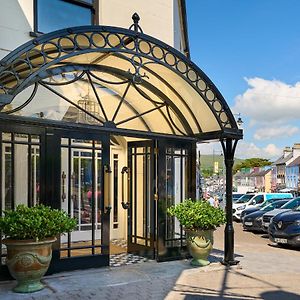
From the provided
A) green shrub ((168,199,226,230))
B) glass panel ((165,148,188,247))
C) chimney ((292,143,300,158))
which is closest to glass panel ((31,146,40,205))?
green shrub ((168,199,226,230))

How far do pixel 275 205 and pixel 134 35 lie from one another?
11995mm

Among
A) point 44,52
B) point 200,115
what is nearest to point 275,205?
point 200,115

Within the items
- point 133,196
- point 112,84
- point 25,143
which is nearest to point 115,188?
point 133,196

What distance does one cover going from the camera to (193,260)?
7.92 metres

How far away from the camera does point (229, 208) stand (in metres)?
8.29

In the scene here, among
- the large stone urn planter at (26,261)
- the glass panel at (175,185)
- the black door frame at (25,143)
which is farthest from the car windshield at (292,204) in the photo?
the large stone urn planter at (26,261)

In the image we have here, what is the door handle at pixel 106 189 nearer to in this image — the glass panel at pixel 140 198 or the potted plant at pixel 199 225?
the glass panel at pixel 140 198

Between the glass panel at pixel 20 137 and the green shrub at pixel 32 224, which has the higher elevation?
the glass panel at pixel 20 137

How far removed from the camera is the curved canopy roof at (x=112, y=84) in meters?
6.21

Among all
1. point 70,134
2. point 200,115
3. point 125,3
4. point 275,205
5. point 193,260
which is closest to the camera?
point 70,134

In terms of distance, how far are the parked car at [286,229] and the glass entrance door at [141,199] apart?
14.6 ft

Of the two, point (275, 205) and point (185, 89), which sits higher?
point (185, 89)

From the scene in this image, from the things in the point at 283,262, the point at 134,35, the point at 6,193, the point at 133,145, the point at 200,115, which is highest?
the point at 134,35

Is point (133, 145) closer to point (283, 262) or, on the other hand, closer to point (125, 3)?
point (125, 3)
